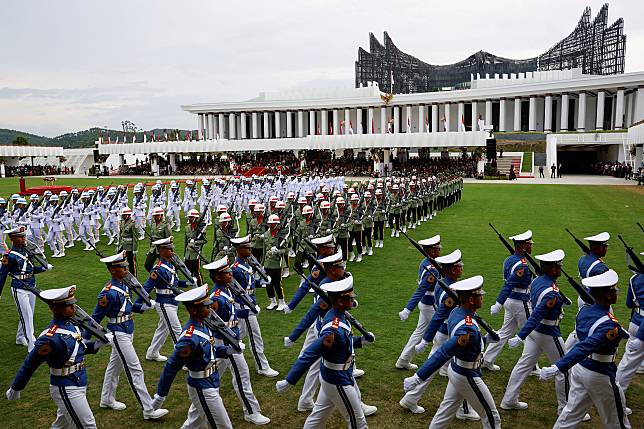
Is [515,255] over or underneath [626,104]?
underneath

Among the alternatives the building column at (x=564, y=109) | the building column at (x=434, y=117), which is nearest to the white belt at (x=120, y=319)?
the building column at (x=564, y=109)

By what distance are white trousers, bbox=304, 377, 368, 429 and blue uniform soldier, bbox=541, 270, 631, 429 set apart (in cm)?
191

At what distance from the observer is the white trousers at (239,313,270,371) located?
744cm

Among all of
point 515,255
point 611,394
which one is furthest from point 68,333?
point 515,255

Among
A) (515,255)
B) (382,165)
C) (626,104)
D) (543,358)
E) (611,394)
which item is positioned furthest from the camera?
(626,104)

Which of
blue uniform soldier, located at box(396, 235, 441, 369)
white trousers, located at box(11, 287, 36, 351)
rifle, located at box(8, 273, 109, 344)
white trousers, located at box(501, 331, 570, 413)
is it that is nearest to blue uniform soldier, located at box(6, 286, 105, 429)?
rifle, located at box(8, 273, 109, 344)

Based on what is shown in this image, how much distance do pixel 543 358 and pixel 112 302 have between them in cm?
650

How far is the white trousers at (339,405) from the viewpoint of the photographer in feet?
16.9

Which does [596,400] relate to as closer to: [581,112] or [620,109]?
[620,109]

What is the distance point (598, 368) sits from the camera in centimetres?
516

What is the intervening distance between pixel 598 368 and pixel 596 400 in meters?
0.34

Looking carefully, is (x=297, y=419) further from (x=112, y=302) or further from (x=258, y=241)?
→ (x=258, y=241)

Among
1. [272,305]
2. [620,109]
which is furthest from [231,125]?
[272,305]

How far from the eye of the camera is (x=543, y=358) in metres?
8.32
